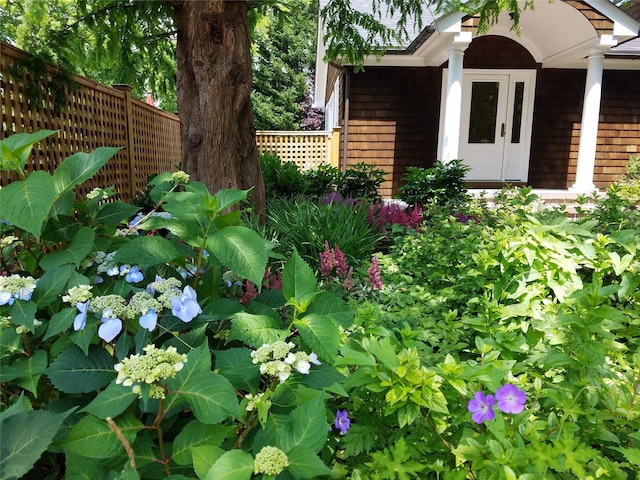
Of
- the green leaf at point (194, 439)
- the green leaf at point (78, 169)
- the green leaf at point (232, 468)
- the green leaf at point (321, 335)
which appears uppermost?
the green leaf at point (78, 169)

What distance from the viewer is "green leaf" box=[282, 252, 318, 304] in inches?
44.4

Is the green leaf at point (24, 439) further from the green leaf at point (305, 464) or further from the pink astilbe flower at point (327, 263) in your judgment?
the pink astilbe flower at point (327, 263)

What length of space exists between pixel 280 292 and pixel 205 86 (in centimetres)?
321

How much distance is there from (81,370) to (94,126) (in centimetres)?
556

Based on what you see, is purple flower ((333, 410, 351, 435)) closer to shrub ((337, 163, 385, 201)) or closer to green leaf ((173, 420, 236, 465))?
green leaf ((173, 420, 236, 465))

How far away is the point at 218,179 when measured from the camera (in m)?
4.29

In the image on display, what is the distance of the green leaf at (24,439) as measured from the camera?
0.72 meters

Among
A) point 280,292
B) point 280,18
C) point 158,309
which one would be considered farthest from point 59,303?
point 280,18

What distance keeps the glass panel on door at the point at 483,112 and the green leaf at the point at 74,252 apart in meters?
10.7

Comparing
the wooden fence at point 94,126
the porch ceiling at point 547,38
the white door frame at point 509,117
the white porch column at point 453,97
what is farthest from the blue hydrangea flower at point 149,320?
the white door frame at point 509,117

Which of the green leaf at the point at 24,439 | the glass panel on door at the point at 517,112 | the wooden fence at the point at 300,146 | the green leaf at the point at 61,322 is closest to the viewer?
the green leaf at the point at 24,439

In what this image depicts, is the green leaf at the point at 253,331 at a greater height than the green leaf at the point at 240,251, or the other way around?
the green leaf at the point at 240,251

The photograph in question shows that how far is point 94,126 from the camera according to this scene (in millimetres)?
5703

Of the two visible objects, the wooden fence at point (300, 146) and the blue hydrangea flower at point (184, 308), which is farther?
the wooden fence at point (300, 146)
